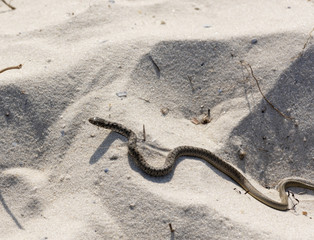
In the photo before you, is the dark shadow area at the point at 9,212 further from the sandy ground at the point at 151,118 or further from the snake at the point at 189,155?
the snake at the point at 189,155

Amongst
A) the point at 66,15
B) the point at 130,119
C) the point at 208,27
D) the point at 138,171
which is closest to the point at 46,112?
the point at 130,119

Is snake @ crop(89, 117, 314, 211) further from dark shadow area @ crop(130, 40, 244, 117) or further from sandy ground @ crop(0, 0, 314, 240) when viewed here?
dark shadow area @ crop(130, 40, 244, 117)

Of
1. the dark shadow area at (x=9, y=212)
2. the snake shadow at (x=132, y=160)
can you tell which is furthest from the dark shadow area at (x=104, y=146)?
the dark shadow area at (x=9, y=212)

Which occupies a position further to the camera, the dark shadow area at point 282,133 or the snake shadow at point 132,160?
the dark shadow area at point 282,133

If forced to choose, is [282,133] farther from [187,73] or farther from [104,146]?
[104,146]

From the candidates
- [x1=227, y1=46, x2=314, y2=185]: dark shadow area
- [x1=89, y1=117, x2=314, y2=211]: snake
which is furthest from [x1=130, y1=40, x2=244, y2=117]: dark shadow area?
[x1=89, y1=117, x2=314, y2=211]: snake

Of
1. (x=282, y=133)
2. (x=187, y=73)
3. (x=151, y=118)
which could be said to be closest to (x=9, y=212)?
(x=151, y=118)
